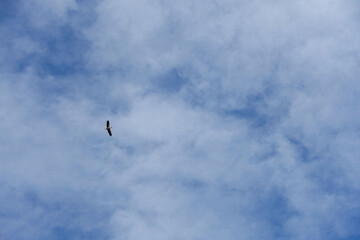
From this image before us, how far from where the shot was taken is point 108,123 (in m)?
135

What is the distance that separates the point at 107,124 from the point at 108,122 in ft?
4.65

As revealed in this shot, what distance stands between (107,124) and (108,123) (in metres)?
0.86

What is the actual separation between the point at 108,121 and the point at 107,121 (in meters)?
0.62

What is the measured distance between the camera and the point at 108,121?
13462 cm

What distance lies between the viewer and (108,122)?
441ft

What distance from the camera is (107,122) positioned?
13400 cm

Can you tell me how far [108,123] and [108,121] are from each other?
128 centimetres

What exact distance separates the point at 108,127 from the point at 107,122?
3264 mm

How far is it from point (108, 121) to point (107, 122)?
0.97 m

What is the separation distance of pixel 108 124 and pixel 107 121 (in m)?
2.21

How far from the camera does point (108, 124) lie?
135m

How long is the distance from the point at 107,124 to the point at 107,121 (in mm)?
1911
